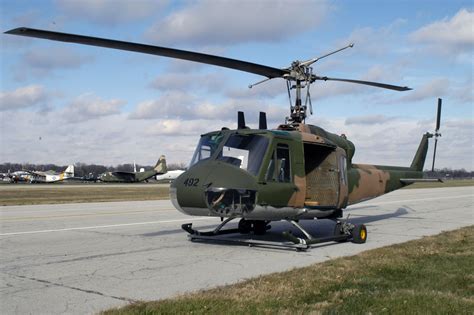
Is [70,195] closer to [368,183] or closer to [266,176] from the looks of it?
[368,183]

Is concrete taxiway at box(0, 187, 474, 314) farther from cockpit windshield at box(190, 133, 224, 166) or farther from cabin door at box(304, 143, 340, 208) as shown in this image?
cockpit windshield at box(190, 133, 224, 166)

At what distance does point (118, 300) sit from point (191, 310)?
1.14 meters

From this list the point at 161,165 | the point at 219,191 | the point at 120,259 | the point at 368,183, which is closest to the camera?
the point at 120,259

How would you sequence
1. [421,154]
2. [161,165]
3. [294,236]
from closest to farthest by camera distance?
[294,236], [421,154], [161,165]

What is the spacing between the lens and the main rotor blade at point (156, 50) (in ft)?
21.8

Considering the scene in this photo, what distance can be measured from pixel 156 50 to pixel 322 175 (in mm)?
5832

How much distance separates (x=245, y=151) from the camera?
10305 mm

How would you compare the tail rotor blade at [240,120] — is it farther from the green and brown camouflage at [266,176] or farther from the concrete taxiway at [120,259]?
the concrete taxiway at [120,259]

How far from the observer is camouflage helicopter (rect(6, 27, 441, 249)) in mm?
9680

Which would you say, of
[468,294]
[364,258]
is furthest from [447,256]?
[468,294]

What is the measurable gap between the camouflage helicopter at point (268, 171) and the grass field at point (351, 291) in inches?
73.9

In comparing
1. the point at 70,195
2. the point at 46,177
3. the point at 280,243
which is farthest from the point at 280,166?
the point at 46,177

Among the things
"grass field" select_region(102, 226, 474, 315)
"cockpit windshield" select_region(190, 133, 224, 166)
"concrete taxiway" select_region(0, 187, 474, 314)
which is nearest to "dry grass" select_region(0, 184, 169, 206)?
"concrete taxiway" select_region(0, 187, 474, 314)

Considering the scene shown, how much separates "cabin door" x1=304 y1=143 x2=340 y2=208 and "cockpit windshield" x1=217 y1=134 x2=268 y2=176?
2.11 m
